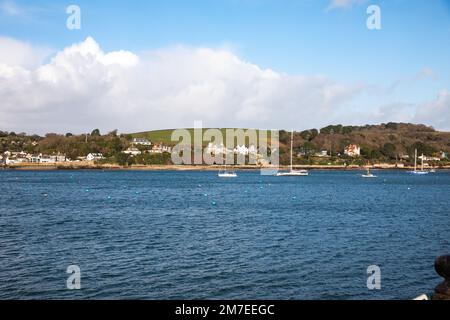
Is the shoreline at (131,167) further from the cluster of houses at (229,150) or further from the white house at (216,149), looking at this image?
the white house at (216,149)

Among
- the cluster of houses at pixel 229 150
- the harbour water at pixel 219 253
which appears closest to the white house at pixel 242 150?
the cluster of houses at pixel 229 150

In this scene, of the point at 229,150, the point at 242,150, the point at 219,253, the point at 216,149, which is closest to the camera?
the point at 219,253

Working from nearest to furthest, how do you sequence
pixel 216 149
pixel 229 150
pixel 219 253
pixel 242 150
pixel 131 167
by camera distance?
pixel 219 253 → pixel 216 149 → pixel 229 150 → pixel 242 150 → pixel 131 167

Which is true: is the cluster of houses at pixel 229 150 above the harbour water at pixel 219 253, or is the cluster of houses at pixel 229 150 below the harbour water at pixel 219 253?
above

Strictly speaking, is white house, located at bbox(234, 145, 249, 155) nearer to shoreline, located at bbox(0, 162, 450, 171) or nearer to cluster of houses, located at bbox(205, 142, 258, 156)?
cluster of houses, located at bbox(205, 142, 258, 156)

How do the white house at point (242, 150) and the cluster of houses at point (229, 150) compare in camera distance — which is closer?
the cluster of houses at point (229, 150)

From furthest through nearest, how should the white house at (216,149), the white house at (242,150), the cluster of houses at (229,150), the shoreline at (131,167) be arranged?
the white house at (242,150), the shoreline at (131,167), the cluster of houses at (229,150), the white house at (216,149)

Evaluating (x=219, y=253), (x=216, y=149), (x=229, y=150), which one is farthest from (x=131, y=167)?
(x=219, y=253)

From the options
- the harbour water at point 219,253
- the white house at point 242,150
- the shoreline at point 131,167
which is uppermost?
the white house at point 242,150

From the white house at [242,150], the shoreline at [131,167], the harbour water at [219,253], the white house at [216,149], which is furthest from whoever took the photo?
the white house at [242,150]

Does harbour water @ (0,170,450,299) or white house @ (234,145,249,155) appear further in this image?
white house @ (234,145,249,155)

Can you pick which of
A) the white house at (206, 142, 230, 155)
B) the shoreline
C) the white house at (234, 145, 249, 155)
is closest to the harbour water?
the white house at (206, 142, 230, 155)

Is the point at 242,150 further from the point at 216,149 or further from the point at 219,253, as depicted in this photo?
the point at 219,253
